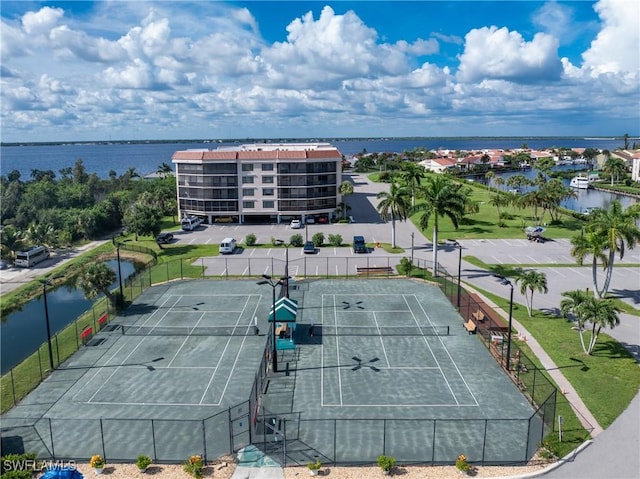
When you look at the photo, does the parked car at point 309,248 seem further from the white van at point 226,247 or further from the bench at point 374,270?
the bench at point 374,270

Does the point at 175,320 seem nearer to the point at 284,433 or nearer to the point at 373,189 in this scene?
the point at 284,433

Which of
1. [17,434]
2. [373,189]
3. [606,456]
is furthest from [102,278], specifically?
[373,189]

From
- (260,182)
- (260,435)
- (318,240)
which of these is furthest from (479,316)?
(260,182)

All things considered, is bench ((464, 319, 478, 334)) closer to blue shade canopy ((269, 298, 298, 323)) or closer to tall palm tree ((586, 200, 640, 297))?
blue shade canopy ((269, 298, 298, 323))

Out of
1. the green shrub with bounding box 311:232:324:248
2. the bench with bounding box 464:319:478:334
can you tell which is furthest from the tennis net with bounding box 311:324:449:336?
the green shrub with bounding box 311:232:324:248

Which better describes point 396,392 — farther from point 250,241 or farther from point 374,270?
point 250,241

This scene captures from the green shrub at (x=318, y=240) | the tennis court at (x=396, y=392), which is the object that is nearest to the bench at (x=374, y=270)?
the tennis court at (x=396, y=392)
